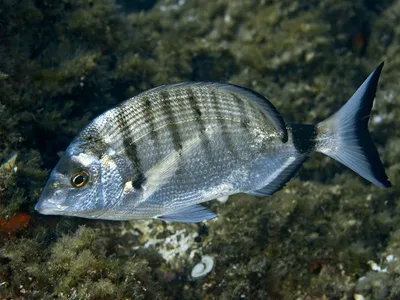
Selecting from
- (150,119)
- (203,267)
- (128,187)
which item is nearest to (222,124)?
(150,119)

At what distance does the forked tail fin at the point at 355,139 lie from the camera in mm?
2639

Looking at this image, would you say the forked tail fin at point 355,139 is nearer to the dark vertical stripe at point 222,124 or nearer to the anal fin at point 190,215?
the dark vertical stripe at point 222,124

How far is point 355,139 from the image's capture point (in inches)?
107

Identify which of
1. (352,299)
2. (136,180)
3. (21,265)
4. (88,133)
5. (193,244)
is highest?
(88,133)

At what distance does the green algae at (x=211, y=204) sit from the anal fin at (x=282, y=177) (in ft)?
4.34

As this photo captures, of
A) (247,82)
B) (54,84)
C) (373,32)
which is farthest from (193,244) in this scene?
(373,32)

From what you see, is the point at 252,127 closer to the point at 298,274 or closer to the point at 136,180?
the point at 136,180

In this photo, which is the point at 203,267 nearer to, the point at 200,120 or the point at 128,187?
the point at 128,187

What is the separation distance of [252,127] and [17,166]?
7.33 ft

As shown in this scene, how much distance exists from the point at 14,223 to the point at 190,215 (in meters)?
1.67

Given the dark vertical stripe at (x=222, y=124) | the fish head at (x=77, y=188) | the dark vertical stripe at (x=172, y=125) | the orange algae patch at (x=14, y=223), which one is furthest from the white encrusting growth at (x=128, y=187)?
the orange algae patch at (x=14, y=223)

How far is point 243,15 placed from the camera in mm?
6645

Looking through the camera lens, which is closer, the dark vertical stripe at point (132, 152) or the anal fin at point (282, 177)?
the dark vertical stripe at point (132, 152)

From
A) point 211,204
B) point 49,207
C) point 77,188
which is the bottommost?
point 211,204
